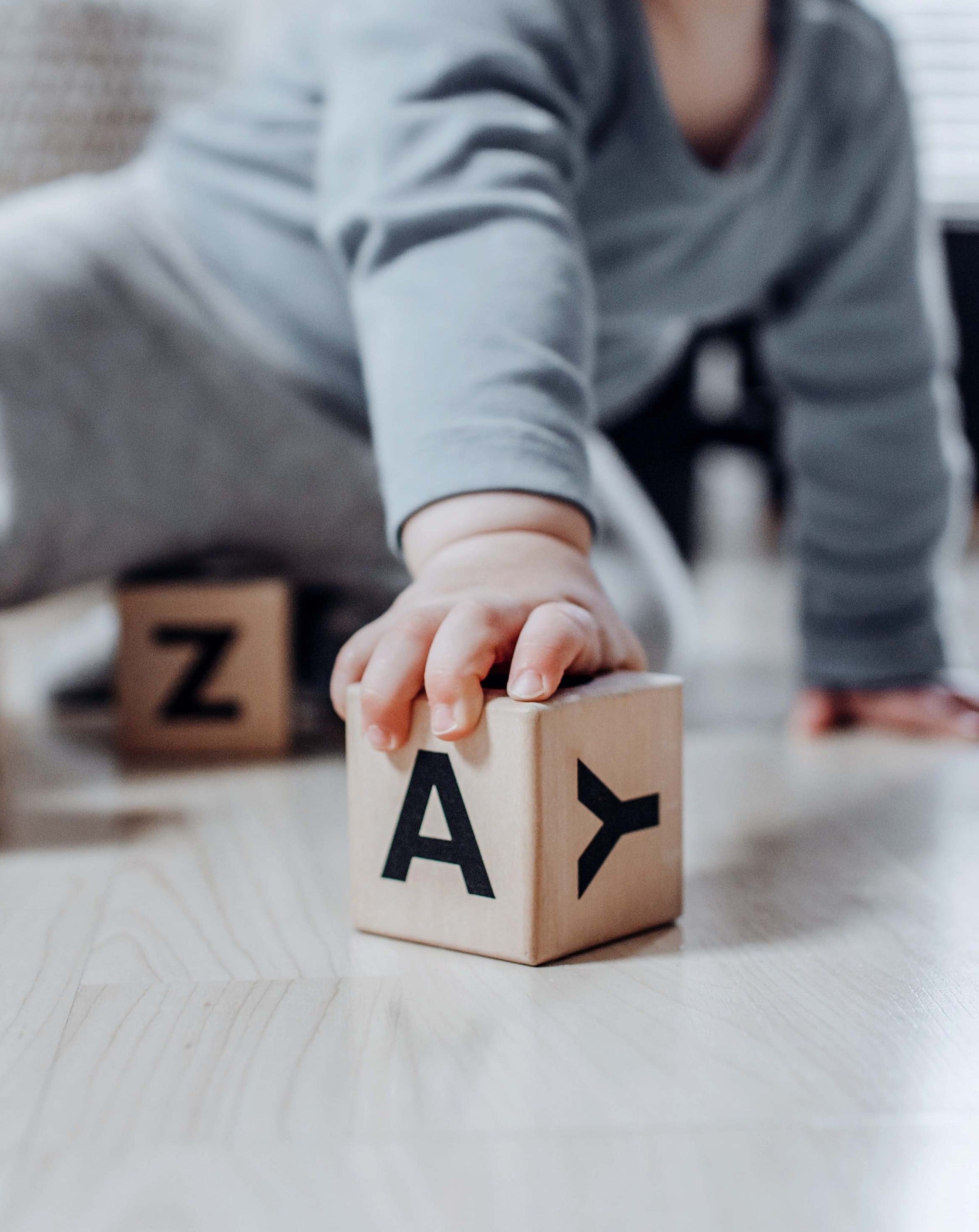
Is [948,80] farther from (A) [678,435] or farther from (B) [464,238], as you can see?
(B) [464,238]

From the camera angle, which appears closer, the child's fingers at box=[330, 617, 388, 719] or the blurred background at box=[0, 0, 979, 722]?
the child's fingers at box=[330, 617, 388, 719]

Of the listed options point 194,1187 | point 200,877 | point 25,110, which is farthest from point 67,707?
point 194,1187

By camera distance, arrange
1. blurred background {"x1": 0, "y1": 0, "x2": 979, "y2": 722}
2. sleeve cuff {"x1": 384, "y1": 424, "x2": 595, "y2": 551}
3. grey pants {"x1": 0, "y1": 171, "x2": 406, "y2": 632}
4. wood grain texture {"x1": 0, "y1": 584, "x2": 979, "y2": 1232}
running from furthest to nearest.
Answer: blurred background {"x1": 0, "y1": 0, "x2": 979, "y2": 722}, grey pants {"x1": 0, "y1": 171, "x2": 406, "y2": 632}, sleeve cuff {"x1": 384, "y1": 424, "x2": 595, "y2": 551}, wood grain texture {"x1": 0, "y1": 584, "x2": 979, "y2": 1232}

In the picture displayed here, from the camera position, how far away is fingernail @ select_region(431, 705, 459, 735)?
1.46ft

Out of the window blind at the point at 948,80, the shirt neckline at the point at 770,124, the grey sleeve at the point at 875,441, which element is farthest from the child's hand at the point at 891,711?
the window blind at the point at 948,80

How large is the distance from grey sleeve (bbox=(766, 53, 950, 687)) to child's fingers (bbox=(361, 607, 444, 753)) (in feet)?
1.85

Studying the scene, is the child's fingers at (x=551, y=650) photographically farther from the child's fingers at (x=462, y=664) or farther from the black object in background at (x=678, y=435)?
the black object in background at (x=678, y=435)

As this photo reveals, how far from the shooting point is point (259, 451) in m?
0.91

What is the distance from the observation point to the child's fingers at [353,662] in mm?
500

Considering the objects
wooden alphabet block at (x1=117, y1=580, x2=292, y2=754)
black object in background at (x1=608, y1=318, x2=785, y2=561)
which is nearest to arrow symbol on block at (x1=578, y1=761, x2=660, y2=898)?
wooden alphabet block at (x1=117, y1=580, x2=292, y2=754)

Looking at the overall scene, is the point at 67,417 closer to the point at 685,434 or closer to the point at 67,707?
the point at 67,707

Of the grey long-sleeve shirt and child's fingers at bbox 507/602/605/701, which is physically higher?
the grey long-sleeve shirt

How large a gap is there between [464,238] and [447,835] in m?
0.29

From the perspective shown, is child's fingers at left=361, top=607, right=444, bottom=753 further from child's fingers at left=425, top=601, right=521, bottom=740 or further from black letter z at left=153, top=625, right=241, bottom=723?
black letter z at left=153, top=625, right=241, bottom=723
